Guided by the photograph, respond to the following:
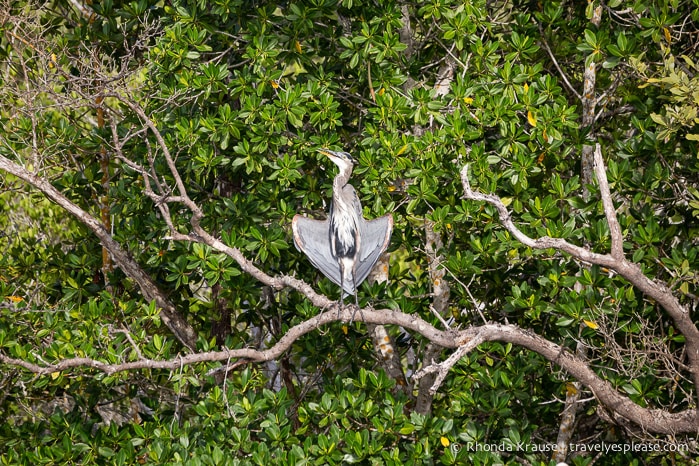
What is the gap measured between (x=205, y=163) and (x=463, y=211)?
5.89ft

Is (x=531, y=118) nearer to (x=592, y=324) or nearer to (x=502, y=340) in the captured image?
(x=592, y=324)

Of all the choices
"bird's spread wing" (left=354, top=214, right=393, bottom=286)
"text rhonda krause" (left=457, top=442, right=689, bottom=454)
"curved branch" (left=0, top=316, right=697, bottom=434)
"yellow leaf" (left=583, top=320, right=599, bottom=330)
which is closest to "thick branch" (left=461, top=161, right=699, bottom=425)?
"yellow leaf" (left=583, top=320, right=599, bottom=330)

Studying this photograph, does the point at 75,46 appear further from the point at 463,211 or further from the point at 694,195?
the point at 694,195

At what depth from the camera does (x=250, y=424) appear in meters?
6.56

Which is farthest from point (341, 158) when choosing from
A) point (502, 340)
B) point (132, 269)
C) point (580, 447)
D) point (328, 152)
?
point (580, 447)

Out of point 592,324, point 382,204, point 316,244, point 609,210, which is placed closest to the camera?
point 609,210

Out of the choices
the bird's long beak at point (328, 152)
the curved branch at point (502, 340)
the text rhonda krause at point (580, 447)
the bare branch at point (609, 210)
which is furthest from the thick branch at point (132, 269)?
the bare branch at point (609, 210)

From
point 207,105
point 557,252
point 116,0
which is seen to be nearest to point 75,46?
point 116,0

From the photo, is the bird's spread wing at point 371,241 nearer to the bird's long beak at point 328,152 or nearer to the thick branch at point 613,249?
the bird's long beak at point 328,152

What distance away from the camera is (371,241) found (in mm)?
5965

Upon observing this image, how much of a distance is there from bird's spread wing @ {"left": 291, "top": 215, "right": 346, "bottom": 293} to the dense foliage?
43cm

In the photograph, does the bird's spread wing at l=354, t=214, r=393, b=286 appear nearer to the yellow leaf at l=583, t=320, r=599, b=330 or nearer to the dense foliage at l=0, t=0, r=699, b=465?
the dense foliage at l=0, t=0, r=699, b=465

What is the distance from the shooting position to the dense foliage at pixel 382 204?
6.02 meters

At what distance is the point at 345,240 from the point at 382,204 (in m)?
0.70
